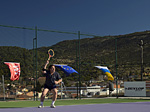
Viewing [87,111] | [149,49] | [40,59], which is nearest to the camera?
[87,111]

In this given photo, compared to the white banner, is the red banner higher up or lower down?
higher up

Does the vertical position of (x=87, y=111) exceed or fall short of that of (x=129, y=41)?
it falls short

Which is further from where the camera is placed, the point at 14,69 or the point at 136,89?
the point at 136,89

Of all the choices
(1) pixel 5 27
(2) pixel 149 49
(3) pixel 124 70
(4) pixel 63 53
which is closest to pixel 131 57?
(3) pixel 124 70

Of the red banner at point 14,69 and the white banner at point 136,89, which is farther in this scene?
the white banner at point 136,89

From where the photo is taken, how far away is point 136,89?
68.9 feet

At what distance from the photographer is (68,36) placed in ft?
65.3

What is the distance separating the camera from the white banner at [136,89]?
20.8m

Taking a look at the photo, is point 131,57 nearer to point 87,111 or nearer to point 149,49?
point 149,49

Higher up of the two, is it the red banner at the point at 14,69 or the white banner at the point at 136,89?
the red banner at the point at 14,69

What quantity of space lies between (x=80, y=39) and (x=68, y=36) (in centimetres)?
73

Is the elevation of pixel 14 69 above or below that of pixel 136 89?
above

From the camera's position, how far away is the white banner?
2077 centimetres

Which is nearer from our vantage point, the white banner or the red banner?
the red banner
